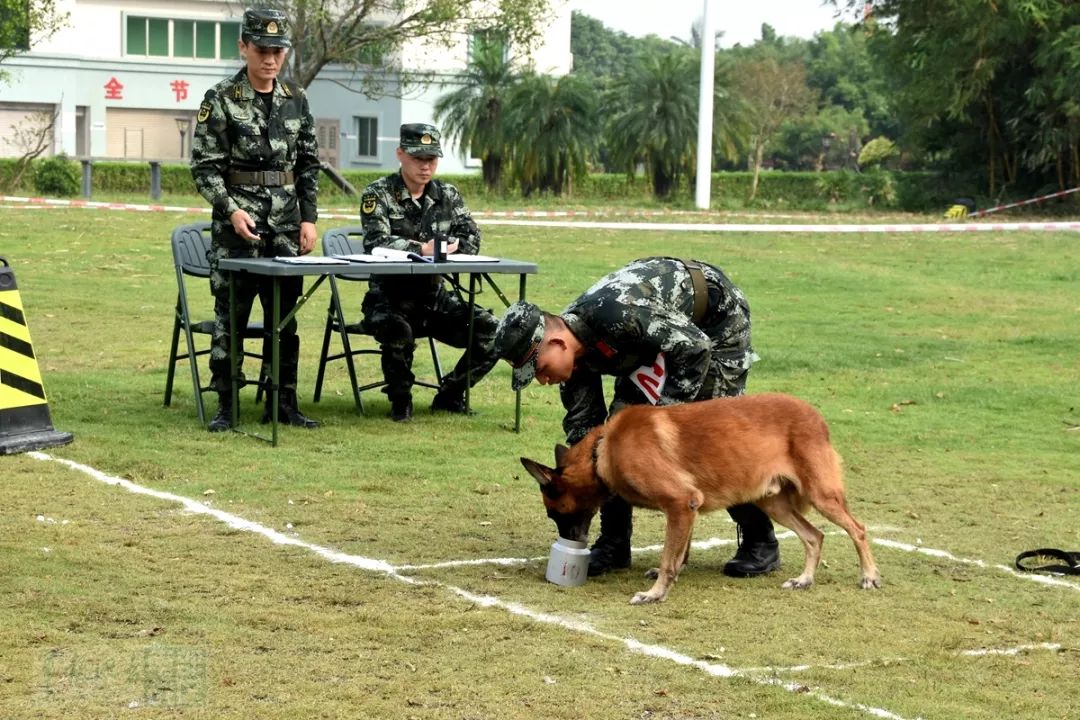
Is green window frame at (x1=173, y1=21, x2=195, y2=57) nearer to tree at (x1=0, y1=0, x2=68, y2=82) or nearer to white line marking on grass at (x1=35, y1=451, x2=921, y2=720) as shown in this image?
A: tree at (x1=0, y1=0, x2=68, y2=82)

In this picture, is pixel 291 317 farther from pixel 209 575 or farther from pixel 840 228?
pixel 840 228

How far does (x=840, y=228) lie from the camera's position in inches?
1151

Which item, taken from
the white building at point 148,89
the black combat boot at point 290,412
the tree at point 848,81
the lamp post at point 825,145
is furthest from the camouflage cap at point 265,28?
the tree at point 848,81

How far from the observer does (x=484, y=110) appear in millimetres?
47375

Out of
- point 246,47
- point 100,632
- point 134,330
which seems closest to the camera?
point 100,632

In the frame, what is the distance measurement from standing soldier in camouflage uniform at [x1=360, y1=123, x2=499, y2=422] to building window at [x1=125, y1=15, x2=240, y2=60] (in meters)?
58.0

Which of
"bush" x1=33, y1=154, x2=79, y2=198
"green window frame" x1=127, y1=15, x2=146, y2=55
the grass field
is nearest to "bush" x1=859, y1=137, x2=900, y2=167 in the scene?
"green window frame" x1=127, y1=15, x2=146, y2=55

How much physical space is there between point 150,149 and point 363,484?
6148 centimetres

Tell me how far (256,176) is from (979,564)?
5069 millimetres

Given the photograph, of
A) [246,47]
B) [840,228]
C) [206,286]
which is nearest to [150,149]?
[840,228]

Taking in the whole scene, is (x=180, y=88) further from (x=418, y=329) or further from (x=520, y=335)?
(x=520, y=335)

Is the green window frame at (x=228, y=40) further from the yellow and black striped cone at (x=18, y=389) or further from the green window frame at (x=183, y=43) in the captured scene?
the yellow and black striped cone at (x=18, y=389)

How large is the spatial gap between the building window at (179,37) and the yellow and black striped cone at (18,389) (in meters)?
59.0

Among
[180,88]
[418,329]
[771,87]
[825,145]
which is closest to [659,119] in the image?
[771,87]
